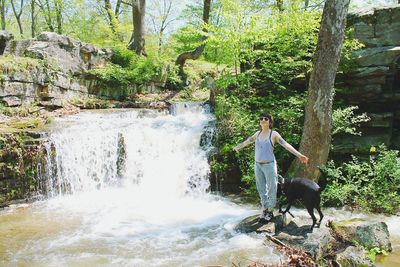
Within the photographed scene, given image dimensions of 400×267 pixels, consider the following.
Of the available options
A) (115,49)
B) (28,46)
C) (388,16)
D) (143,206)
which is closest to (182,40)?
(115,49)

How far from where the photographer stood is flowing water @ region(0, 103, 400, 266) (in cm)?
553

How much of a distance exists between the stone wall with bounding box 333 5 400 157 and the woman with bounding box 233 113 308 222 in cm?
373

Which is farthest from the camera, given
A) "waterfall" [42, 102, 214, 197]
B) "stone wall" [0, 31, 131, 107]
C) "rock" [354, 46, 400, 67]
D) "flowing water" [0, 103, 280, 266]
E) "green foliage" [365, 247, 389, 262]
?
"stone wall" [0, 31, 131, 107]

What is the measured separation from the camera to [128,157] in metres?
10.1

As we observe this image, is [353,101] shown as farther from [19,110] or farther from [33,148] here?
[19,110]

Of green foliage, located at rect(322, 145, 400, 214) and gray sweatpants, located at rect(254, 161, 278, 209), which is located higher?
gray sweatpants, located at rect(254, 161, 278, 209)

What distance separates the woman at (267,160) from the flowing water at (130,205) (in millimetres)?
596

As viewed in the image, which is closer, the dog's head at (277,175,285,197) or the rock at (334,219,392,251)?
the rock at (334,219,392,251)

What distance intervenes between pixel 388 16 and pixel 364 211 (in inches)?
212

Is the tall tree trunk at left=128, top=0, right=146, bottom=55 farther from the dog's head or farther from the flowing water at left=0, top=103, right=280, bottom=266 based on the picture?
A: the dog's head

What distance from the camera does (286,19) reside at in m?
9.74

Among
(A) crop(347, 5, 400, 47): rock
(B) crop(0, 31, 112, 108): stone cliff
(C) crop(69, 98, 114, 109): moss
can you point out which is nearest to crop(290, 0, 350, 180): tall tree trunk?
(A) crop(347, 5, 400, 47): rock

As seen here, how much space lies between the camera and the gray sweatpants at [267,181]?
5871 mm

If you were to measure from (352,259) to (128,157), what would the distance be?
6.75 meters
